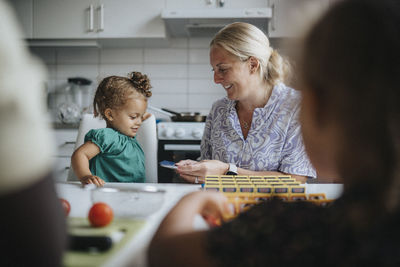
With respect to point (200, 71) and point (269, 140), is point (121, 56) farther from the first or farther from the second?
point (269, 140)

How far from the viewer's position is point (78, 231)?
0.47 m

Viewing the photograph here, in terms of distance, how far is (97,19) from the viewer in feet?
8.38

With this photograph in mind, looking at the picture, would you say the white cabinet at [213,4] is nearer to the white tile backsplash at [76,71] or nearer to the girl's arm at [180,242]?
the white tile backsplash at [76,71]

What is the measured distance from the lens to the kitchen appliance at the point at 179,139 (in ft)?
7.27

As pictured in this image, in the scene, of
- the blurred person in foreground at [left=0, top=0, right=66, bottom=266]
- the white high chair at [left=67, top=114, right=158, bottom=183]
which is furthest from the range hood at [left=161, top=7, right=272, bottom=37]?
the blurred person in foreground at [left=0, top=0, right=66, bottom=266]

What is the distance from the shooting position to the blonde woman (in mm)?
1285

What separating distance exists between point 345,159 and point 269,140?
38.4 inches

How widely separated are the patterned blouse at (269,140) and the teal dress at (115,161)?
364mm

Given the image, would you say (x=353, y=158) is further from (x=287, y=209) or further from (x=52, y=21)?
(x=52, y=21)

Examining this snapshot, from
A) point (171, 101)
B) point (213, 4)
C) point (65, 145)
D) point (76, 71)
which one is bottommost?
point (65, 145)

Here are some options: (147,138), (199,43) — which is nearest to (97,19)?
(199,43)

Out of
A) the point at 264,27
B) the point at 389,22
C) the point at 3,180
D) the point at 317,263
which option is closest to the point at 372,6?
the point at 389,22

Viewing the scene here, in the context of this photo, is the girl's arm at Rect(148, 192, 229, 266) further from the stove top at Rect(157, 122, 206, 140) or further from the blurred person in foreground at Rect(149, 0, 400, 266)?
the stove top at Rect(157, 122, 206, 140)

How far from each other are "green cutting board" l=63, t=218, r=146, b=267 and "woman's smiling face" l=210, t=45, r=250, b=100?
96cm
